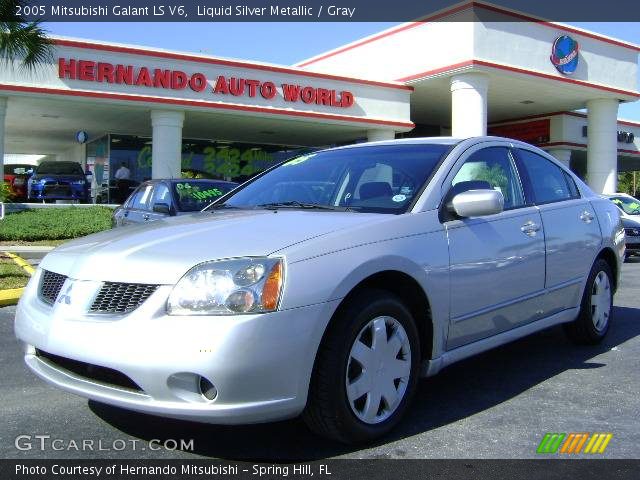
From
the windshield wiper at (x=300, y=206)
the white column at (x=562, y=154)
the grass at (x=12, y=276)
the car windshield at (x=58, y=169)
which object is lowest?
the grass at (x=12, y=276)

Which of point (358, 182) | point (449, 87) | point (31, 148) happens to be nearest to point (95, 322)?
point (358, 182)

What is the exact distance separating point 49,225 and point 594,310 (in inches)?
520

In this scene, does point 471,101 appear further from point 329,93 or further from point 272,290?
point 272,290

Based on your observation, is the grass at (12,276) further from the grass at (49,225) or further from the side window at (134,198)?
the grass at (49,225)

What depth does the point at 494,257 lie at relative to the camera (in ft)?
12.9

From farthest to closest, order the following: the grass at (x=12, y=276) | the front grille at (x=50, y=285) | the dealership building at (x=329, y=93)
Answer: the dealership building at (x=329, y=93) → the grass at (x=12, y=276) → the front grille at (x=50, y=285)

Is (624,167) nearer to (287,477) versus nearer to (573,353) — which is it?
(573,353)

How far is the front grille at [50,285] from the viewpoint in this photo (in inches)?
130

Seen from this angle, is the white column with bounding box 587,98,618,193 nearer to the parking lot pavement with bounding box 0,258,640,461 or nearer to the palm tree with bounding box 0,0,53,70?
the palm tree with bounding box 0,0,53,70

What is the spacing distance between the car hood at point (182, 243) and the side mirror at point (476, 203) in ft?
1.73

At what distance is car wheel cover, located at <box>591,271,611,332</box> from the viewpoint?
5211mm

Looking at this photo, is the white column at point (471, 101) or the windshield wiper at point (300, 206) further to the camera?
the white column at point (471, 101)

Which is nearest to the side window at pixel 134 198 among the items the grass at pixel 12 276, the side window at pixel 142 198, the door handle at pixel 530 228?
the side window at pixel 142 198

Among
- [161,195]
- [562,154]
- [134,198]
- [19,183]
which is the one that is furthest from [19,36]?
[562,154]
